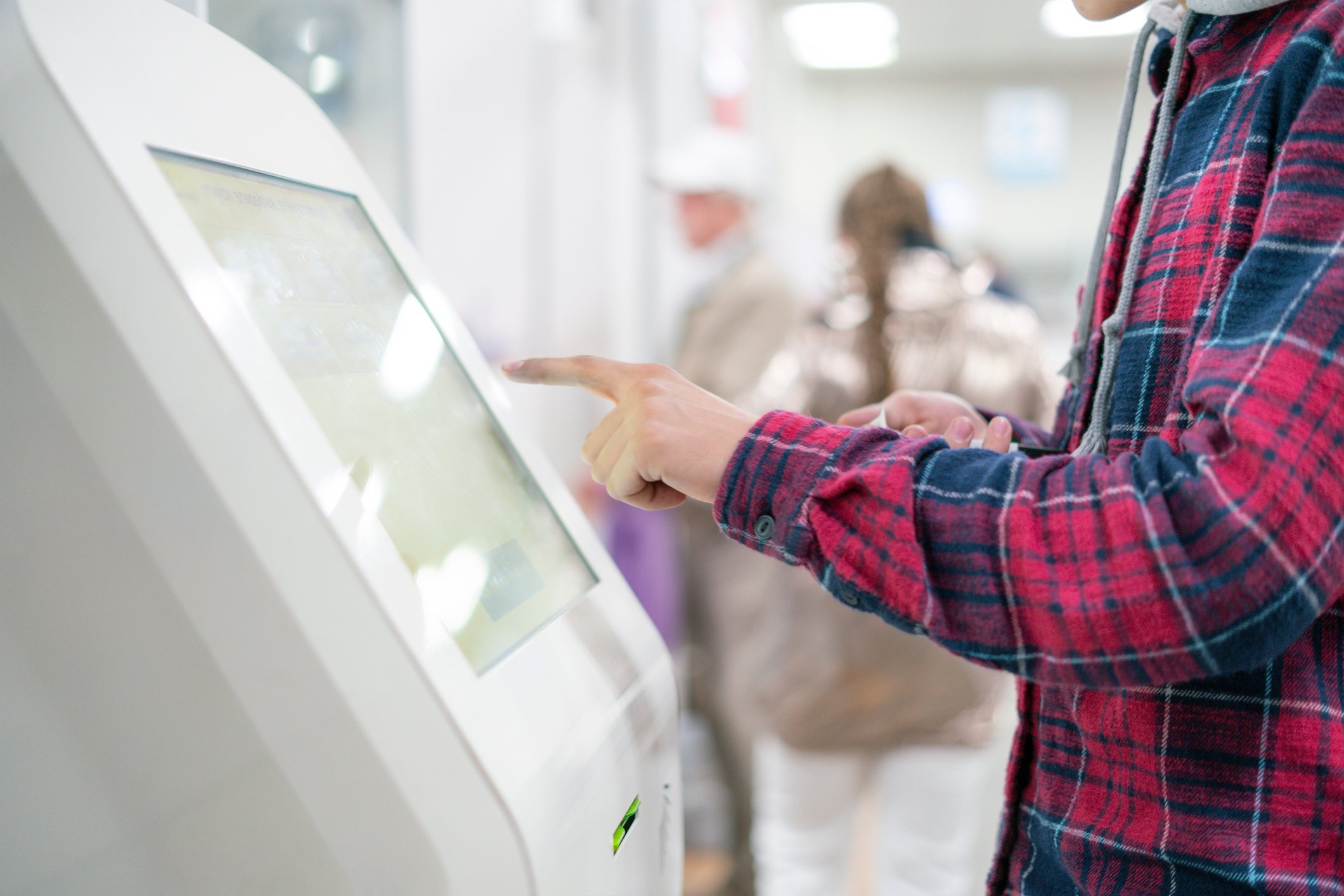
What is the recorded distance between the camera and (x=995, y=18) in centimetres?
656

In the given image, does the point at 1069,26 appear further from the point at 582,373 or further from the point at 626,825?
the point at 626,825

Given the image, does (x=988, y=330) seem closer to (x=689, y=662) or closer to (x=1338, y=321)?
(x=1338, y=321)

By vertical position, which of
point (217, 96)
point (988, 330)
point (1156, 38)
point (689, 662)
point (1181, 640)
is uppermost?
point (217, 96)

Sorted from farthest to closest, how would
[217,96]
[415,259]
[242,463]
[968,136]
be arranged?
[968,136]
[415,259]
[217,96]
[242,463]

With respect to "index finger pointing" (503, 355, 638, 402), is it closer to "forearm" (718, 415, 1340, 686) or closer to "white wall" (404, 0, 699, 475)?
"forearm" (718, 415, 1340, 686)

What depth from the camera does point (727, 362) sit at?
2521 millimetres

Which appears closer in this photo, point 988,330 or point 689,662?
point 988,330

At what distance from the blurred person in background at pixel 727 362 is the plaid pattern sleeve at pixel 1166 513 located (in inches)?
68.1

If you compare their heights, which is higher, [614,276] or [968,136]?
[614,276]

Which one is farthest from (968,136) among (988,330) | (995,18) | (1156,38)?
(1156,38)

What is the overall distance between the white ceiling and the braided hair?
14.7 ft

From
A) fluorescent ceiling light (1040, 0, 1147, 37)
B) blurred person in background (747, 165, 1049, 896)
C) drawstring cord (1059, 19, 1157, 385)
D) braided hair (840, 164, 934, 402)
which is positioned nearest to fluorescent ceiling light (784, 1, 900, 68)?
fluorescent ceiling light (1040, 0, 1147, 37)

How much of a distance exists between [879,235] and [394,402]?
4.54ft

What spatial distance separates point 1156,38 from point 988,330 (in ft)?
3.37
